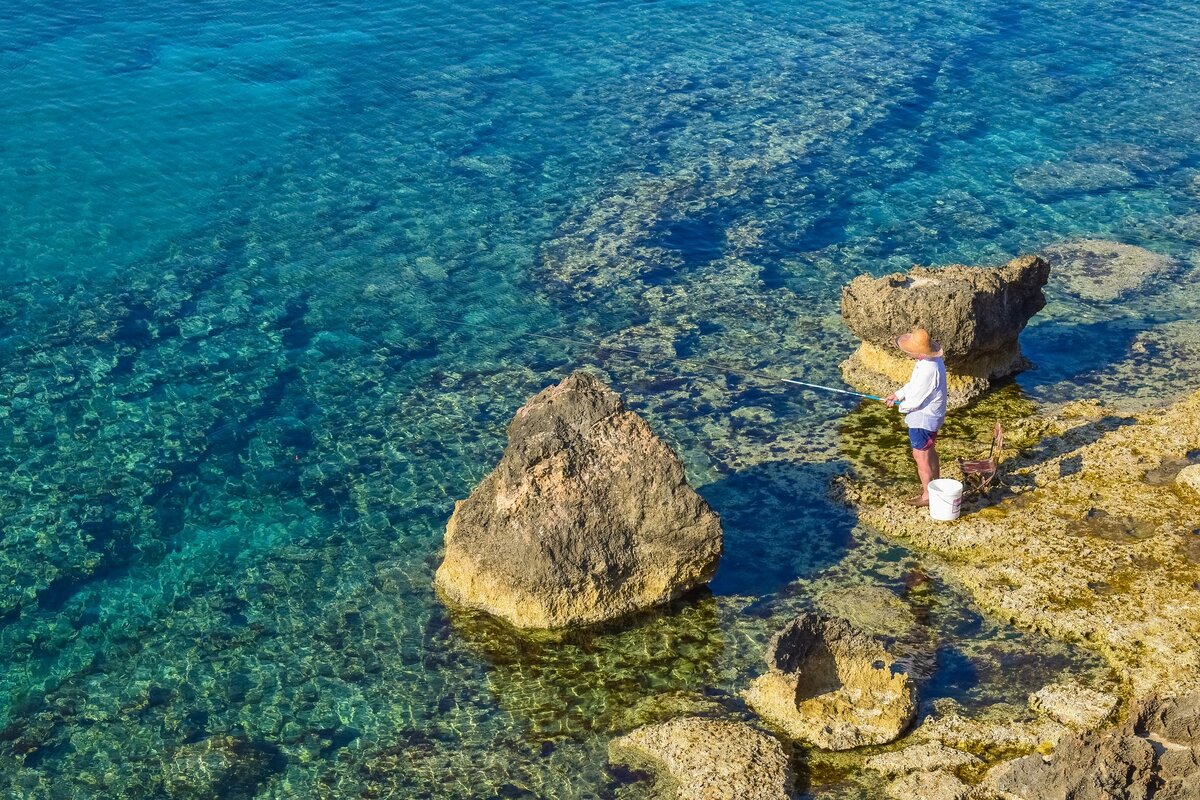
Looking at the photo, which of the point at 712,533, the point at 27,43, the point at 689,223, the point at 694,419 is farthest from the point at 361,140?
the point at 712,533

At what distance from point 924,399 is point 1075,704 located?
3185 millimetres

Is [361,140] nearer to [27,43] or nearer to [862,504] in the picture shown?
[27,43]

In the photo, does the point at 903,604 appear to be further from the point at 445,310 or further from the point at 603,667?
the point at 445,310

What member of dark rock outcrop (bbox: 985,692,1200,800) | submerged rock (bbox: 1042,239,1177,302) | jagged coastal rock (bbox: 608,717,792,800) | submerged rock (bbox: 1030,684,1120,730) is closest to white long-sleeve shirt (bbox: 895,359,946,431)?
submerged rock (bbox: 1030,684,1120,730)

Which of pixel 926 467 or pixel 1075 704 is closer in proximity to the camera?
pixel 1075 704

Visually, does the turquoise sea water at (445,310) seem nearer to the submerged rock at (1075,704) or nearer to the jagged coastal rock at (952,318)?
the submerged rock at (1075,704)

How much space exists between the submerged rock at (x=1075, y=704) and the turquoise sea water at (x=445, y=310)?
0.28 m

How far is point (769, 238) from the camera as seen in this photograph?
16656mm

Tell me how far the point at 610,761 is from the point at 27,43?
19689 millimetres

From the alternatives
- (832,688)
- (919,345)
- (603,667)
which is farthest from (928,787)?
(919,345)

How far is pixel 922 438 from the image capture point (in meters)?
10.7

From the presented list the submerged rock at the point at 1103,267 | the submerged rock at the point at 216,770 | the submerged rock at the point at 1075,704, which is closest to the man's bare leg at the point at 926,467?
the submerged rock at the point at 1075,704

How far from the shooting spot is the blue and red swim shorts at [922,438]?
421 inches

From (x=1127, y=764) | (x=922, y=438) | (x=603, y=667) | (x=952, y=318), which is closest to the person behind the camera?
(x=1127, y=764)
